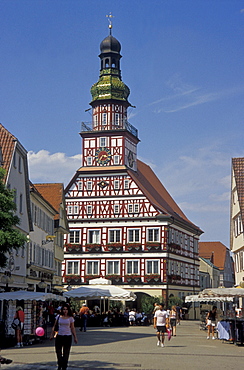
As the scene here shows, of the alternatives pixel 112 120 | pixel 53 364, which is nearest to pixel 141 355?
pixel 53 364

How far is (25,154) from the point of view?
37938mm

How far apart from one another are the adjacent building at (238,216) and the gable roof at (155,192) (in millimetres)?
20817

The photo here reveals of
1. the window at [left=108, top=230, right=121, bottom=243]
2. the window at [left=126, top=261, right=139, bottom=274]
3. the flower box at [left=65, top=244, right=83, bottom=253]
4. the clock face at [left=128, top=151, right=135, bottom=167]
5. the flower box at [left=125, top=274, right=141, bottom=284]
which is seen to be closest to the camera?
the flower box at [left=125, top=274, right=141, bottom=284]

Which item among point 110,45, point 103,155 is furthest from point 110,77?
point 103,155

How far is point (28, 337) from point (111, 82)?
50.9 m

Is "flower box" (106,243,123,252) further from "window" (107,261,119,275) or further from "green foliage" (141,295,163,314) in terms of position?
"green foliage" (141,295,163,314)

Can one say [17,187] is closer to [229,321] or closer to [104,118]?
[229,321]

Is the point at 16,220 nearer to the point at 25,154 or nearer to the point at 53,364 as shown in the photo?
the point at 53,364

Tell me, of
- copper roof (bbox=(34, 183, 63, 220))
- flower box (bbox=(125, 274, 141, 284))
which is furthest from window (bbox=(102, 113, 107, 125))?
copper roof (bbox=(34, 183, 63, 220))

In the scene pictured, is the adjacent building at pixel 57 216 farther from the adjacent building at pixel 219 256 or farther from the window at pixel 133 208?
the adjacent building at pixel 219 256

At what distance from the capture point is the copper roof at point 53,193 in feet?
170

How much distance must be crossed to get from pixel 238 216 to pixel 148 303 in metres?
20.3

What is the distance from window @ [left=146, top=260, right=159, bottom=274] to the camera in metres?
65.8

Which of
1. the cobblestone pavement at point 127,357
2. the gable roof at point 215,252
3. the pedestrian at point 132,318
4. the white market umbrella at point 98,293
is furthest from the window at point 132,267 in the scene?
the gable roof at point 215,252
